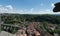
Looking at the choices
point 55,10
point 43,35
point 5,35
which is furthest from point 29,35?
point 55,10

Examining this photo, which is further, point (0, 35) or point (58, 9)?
point (0, 35)

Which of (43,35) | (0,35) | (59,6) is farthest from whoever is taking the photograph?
(0,35)

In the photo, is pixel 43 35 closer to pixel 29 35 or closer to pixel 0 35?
pixel 0 35

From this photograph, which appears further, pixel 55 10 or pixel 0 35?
pixel 0 35

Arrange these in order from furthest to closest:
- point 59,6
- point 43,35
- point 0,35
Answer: point 0,35
point 43,35
point 59,6

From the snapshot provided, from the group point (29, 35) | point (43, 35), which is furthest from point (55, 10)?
point (29, 35)

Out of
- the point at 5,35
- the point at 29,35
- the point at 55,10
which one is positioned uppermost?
the point at 55,10

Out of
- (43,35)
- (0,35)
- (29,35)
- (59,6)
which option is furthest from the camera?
(29,35)

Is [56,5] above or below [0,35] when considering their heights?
above

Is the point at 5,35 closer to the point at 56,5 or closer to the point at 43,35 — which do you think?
the point at 43,35
